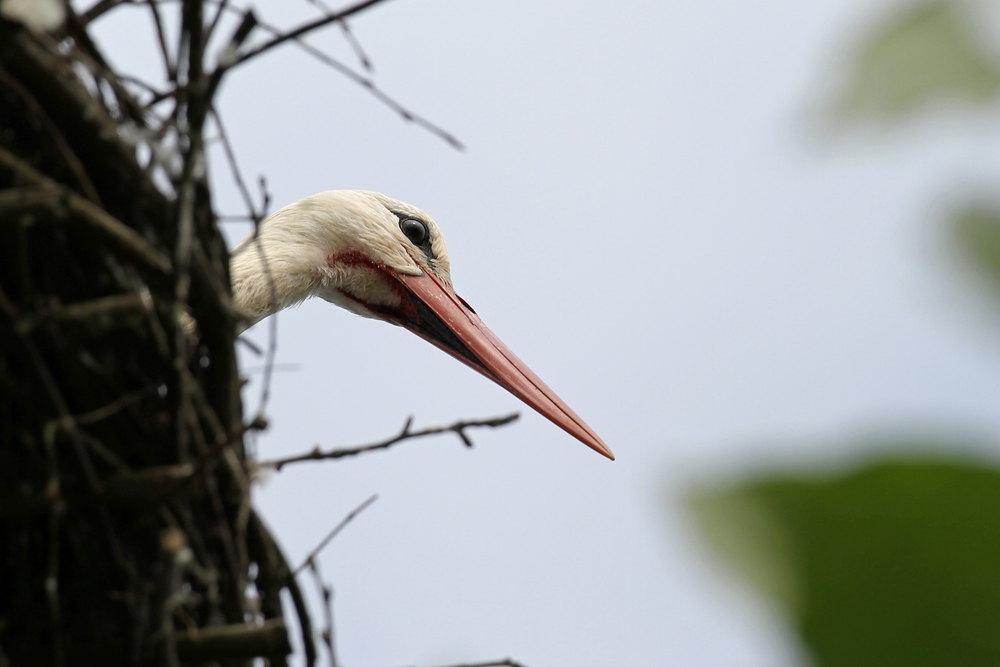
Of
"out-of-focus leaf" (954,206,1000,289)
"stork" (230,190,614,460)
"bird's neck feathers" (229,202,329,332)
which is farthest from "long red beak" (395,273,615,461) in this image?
"out-of-focus leaf" (954,206,1000,289)

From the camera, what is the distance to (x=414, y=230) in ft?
8.14

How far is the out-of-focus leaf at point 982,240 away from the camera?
10.2 inches

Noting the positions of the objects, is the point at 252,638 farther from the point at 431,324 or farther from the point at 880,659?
the point at 431,324

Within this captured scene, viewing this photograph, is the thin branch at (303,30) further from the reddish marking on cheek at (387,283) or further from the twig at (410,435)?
the reddish marking on cheek at (387,283)

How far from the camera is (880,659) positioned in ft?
0.80

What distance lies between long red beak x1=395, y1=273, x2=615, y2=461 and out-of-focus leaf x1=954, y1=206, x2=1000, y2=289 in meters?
1.91

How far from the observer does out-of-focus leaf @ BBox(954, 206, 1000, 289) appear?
259 millimetres

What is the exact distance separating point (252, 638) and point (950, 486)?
33.0 inches

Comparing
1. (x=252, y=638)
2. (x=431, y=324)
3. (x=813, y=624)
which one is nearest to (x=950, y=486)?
(x=813, y=624)

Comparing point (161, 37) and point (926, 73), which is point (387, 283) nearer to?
point (161, 37)

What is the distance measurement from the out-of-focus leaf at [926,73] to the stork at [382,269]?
1.99 m

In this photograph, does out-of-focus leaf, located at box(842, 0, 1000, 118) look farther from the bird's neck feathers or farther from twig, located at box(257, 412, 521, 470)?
the bird's neck feathers

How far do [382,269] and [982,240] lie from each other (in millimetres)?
2209

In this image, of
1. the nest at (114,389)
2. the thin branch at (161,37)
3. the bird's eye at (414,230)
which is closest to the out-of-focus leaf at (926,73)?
the nest at (114,389)
